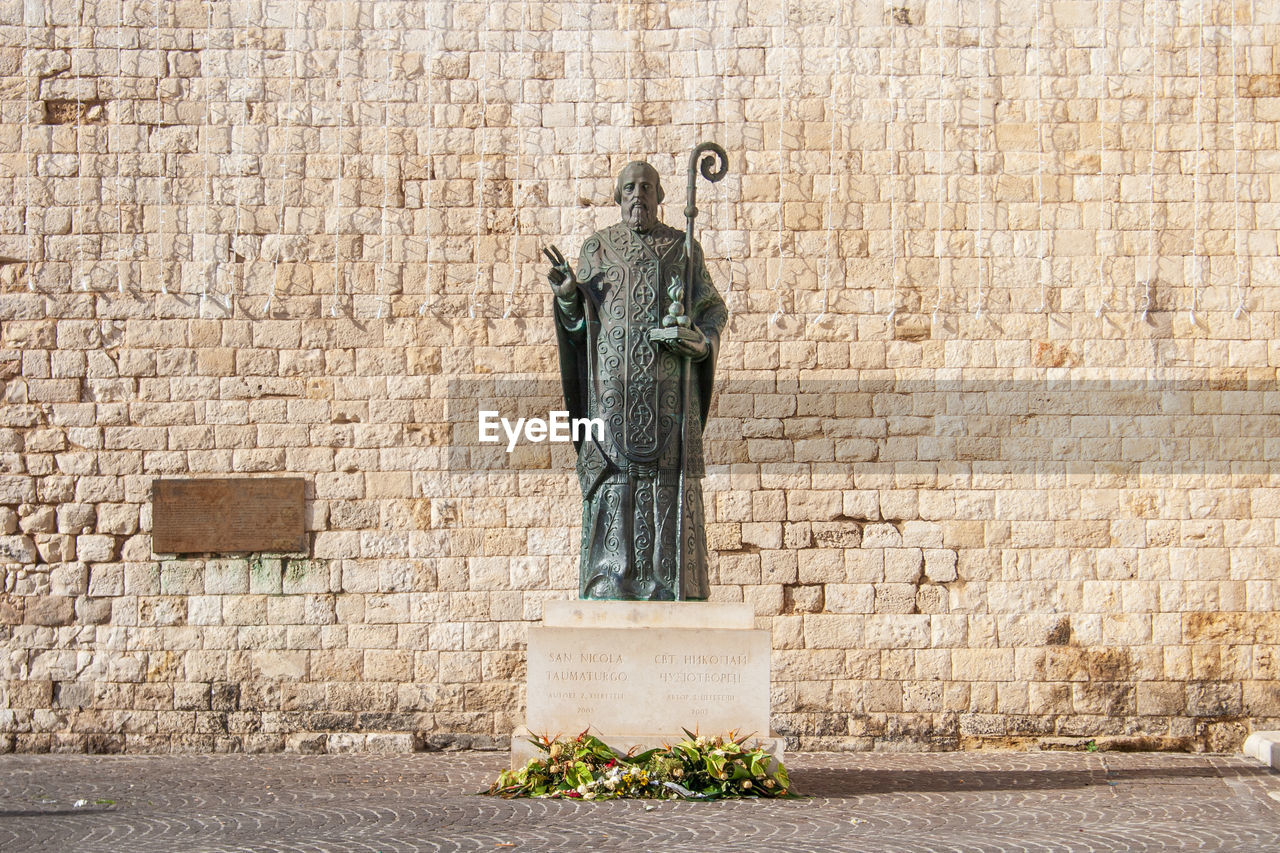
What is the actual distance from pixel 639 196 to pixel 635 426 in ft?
3.29

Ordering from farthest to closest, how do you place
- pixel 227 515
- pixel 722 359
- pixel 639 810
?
pixel 722 359 < pixel 227 515 < pixel 639 810

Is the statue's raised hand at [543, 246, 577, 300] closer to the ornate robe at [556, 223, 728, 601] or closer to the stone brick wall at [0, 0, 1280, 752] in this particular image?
the ornate robe at [556, 223, 728, 601]

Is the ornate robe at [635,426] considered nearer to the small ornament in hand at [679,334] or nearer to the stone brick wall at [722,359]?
the small ornament in hand at [679,334]

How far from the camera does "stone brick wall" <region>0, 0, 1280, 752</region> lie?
7.64 metres

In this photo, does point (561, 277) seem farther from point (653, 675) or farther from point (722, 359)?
point (722, 359)

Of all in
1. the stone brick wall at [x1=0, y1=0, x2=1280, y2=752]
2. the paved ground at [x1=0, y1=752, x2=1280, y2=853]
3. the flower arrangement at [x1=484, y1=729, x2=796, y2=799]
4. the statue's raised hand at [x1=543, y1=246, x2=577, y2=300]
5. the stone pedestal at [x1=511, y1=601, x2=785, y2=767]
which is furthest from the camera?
the stone brick wall at [x1=0, y1=0, x2=1280, y2=752]

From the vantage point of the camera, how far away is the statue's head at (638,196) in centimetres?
566

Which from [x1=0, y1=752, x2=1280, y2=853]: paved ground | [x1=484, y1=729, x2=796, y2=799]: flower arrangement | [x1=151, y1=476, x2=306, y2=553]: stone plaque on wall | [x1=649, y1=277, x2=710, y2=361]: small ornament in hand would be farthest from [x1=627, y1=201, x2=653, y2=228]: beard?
[x1=151, y1=476, x2=306, y2=553]: stone plaque on wall

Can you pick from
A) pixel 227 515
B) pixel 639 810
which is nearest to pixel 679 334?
pixel 639 810

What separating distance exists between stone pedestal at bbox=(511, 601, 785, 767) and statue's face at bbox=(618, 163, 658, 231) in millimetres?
1644

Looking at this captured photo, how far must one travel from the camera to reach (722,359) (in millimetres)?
7844

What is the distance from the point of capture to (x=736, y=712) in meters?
5.34

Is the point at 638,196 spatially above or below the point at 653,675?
above

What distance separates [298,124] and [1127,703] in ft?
19.6
